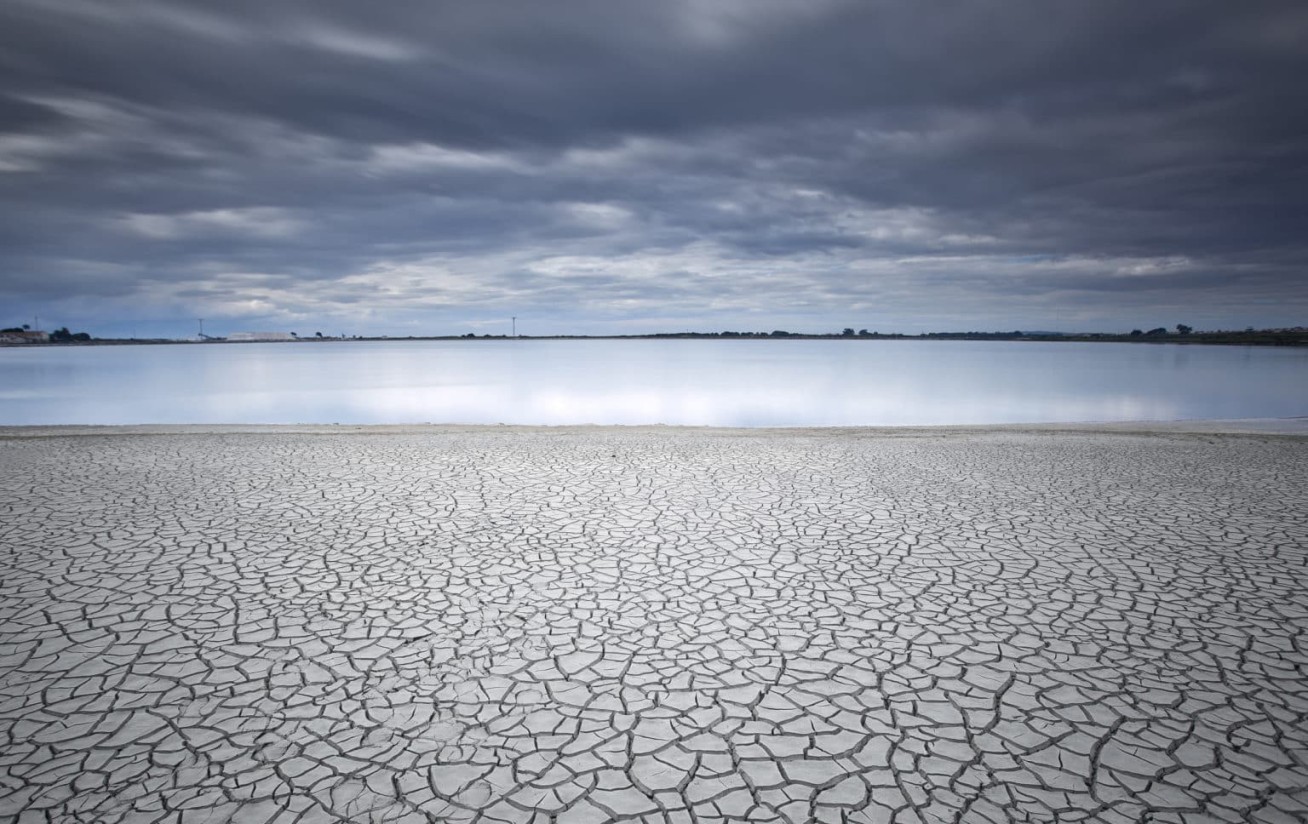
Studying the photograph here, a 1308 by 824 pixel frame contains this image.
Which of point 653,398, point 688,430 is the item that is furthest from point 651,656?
point 653,398

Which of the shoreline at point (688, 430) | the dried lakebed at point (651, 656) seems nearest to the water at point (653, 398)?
the shoreline at point (688, 430)

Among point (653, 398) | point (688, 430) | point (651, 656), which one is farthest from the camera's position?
point (653, 398)

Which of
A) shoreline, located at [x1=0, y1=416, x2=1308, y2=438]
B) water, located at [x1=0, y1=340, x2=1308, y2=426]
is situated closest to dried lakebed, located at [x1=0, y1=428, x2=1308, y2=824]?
shoreline, located at [x1=0, y1=416, x2=1308, y2=438]

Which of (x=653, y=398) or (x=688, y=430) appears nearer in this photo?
(x=688, y=430)

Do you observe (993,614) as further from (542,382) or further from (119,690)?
(542,382)

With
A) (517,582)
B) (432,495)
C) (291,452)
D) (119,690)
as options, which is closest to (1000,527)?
(517,582)

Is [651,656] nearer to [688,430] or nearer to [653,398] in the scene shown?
[688,430]

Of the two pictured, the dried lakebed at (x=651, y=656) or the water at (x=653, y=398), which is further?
the water at (x=653, y=398)

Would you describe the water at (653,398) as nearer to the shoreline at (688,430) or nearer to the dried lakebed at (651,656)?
the shoreline at (688,430)

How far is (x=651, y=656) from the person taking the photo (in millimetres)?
3965

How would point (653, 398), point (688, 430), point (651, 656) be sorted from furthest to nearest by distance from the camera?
point (653, 398)
point (688, 430)
point (651, 656)

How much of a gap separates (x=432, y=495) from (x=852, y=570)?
524 centimetres

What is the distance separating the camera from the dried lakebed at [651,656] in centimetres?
279

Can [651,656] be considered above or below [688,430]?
below
